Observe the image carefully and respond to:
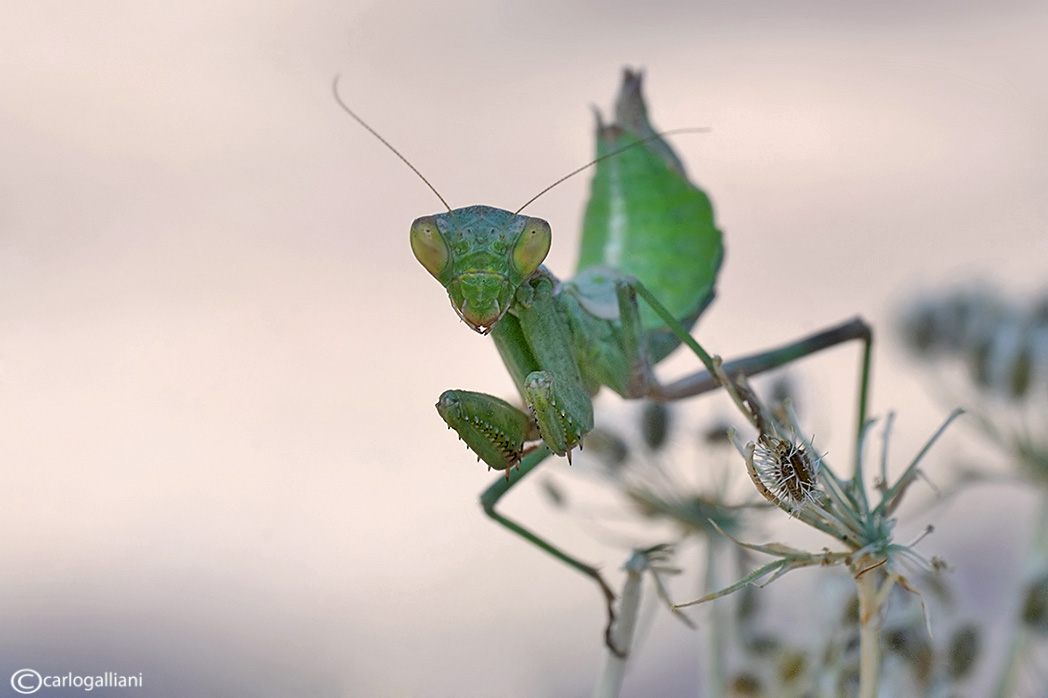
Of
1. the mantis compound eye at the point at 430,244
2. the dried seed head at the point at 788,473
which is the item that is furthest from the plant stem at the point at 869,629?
the mantis compound eye at the point at 430,244

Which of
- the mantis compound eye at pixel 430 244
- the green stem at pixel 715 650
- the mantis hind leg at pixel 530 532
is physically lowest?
the green stem at pixel 715 650

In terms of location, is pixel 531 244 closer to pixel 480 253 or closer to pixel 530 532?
pixel 480 253

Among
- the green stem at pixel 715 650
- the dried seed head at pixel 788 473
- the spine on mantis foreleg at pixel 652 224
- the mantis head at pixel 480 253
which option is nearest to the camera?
the dried seed head at pixel 788 473

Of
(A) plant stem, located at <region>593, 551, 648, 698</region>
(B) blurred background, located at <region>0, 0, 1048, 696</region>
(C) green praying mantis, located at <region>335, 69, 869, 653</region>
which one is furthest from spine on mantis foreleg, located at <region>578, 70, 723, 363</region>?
(A) plant stem, located at <region>593, 551, 648, 698</region>

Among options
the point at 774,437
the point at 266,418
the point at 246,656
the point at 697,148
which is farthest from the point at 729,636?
the point at 697,148

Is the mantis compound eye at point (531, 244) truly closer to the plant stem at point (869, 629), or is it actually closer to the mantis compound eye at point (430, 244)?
the mantis compound eye at point (430, 244)

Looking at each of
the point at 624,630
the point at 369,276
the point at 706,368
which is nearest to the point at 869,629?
the point at 624,630
